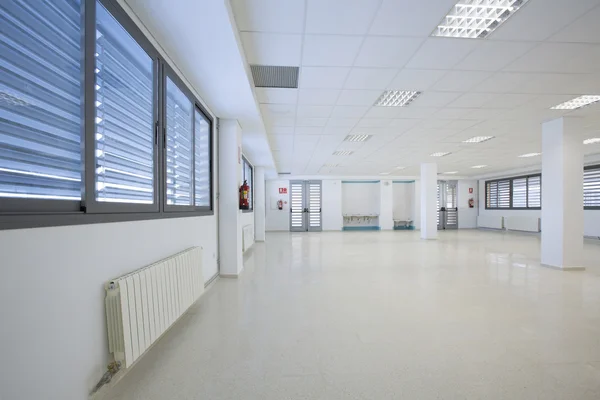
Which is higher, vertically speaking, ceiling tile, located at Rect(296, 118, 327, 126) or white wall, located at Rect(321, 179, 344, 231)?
ceiling tile, located at Rect(296, 118, 327, 126)

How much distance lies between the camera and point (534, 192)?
1314cm

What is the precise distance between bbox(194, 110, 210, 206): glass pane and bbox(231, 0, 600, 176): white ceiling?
108 centimetres

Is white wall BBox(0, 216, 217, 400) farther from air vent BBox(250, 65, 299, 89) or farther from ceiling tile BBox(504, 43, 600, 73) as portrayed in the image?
ceiling tile BBox(504, 43, 600, 73)

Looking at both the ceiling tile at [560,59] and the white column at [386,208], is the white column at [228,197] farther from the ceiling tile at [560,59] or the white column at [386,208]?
the white column at [386,208]

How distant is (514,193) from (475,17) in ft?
48.8

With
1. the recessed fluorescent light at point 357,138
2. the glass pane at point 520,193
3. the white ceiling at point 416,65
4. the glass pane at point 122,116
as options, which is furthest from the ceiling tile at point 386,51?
the glass pane at point 520,193

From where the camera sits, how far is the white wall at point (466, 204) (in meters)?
16.2

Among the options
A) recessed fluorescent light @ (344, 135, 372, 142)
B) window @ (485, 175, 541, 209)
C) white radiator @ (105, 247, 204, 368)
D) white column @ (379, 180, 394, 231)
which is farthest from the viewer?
white column @ (379, 180, 394, 231)

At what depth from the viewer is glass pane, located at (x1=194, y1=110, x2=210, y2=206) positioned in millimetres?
4233

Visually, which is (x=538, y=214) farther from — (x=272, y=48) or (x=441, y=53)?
(x=272, y=48)

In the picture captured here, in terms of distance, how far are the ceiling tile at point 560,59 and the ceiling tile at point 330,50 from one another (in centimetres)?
211

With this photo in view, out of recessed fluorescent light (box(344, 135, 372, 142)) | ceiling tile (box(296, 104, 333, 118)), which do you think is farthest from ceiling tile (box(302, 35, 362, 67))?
recessed fluorescent light (box(344, 135, 372, 142))

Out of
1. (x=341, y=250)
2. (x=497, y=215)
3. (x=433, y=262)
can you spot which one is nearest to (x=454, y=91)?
(x=433, y=262)

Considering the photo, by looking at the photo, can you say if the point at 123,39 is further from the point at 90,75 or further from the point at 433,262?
the point at 433,262
